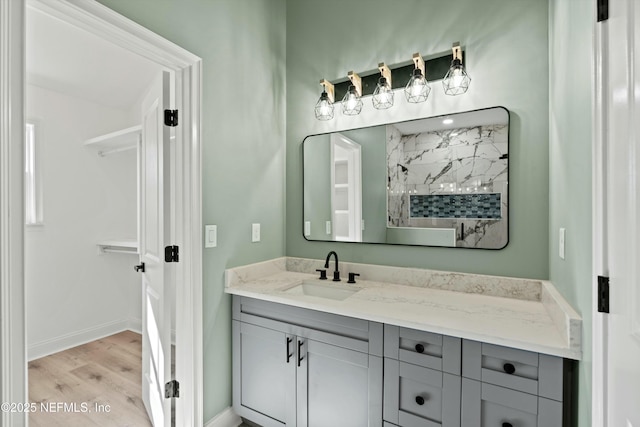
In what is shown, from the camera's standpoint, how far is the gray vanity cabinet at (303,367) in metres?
1.41

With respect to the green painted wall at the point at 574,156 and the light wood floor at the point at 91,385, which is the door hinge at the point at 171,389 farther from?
the green painted wall at the point at 574,156

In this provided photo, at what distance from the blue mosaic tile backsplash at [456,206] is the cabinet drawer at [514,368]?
0.80 metres

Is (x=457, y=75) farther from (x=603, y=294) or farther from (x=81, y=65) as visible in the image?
(x=81, y=65)

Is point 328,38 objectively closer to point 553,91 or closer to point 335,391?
point 553,91

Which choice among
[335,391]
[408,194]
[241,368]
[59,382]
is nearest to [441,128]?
[408,194]

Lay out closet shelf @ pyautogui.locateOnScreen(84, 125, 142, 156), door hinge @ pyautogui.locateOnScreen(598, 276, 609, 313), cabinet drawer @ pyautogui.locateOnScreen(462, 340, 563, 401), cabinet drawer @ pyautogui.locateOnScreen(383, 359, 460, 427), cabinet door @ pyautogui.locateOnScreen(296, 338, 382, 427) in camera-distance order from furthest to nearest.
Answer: closet shelf @ pyautogui.locateOnScreen(84, 125, 142, 156)
cabinet door @ pyautogui.locateOnScreen(296, 338, 382, 427)
cabinet drawer @ pyautogui.locateOnScreen(383, 359, 460, 427)
cabinet drawer @ pyautogui.locateOnScreen(462, 340, 563, 401)
door hinge @ pyautogui.locateOnScreen(598, 276, 609, 313)

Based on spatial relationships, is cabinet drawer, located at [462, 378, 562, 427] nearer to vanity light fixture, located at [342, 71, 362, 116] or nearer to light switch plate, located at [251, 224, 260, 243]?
light switch plate, located at [251, 224, 260, 243]

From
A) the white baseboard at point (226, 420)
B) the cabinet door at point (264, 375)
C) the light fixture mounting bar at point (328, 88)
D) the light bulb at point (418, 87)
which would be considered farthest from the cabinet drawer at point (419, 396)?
the light fixture mounting bar at point (328, 88)

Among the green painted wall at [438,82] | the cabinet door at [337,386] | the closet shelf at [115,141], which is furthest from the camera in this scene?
the closet shelf at [115,141]

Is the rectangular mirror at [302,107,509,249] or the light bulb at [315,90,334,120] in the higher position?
the light bulb at [315,90,334,120]

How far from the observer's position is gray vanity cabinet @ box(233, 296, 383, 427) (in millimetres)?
1411

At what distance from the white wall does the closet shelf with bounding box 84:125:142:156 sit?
0.30ft

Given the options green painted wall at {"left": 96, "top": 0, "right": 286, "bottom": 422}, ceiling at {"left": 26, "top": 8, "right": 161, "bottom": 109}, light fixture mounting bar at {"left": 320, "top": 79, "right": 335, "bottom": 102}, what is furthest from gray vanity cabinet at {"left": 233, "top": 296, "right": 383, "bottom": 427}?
ceiling at {"left": 26, "top": 8, "right": 161, "bottom": 109}

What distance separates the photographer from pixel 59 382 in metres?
2.46
